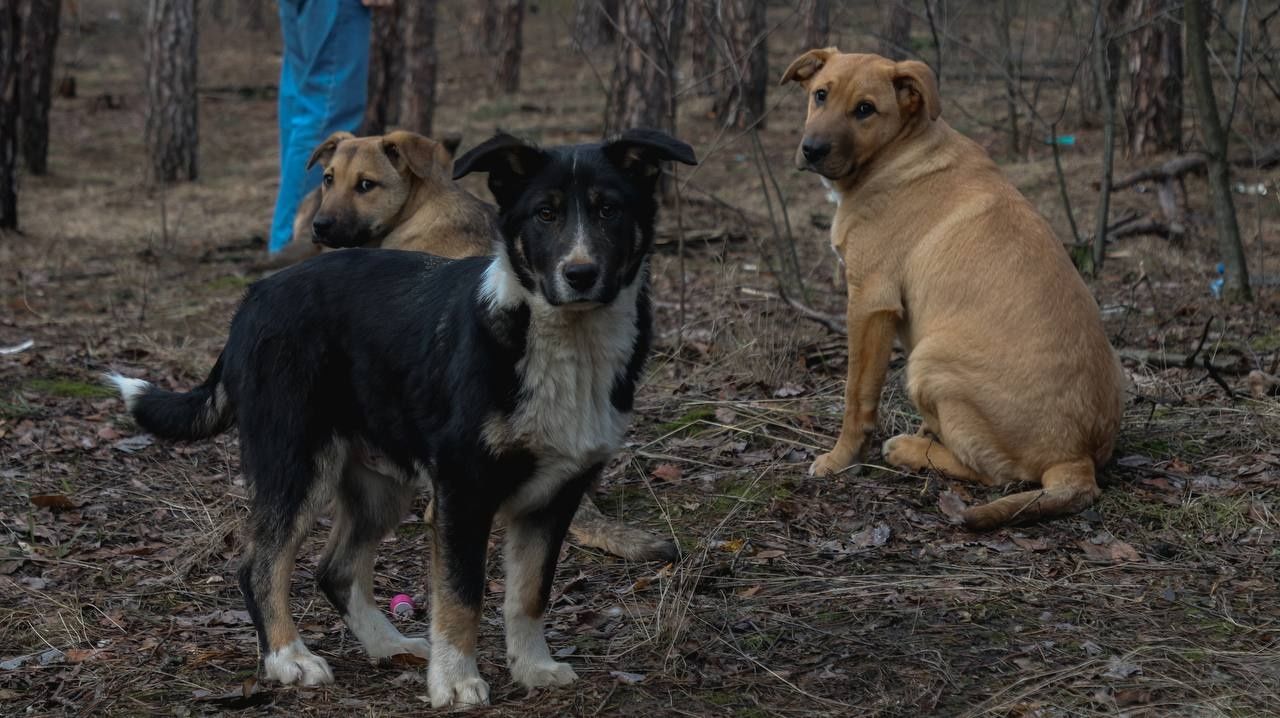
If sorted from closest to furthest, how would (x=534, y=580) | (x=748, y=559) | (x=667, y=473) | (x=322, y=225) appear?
1. (x=534, y=580)
2. (x=748, y=559)
3. (x=667, y=473)
4. (x=322, y=225)

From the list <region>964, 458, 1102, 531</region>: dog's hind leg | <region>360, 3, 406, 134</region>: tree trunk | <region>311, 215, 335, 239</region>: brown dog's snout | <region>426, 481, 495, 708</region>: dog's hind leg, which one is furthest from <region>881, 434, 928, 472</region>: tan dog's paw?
<region>360, 3, 406, 134</region>: tree trunk

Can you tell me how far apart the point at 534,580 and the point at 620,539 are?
4.22 ft

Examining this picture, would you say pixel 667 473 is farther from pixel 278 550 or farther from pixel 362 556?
pixel 278 550

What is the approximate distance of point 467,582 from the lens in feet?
13.3

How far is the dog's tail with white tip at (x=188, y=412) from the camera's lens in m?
4.79

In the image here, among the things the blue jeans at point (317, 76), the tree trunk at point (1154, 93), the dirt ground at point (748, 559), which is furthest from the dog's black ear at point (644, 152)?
the tree trunk at point (1154, 93)

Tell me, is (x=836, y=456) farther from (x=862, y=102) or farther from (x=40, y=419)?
(x=40, y=419)

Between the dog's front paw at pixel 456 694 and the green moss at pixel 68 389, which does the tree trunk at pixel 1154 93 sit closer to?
the green moss at pixel 68 389

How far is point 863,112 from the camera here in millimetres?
6414

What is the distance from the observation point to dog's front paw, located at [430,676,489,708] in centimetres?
412

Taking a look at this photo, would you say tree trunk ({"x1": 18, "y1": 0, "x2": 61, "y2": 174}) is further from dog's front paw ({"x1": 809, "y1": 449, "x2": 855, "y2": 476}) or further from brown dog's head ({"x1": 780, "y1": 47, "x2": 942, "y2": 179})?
dog's front paw ({"x1": 809, "y1": 449, "x2": 855, "y2": 476})

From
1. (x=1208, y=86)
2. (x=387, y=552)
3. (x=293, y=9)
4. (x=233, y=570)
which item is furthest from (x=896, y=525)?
(x=293, y=9)

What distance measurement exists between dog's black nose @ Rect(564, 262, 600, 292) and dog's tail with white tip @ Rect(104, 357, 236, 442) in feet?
5.33

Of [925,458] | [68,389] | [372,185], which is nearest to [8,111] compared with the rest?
[68,389]
